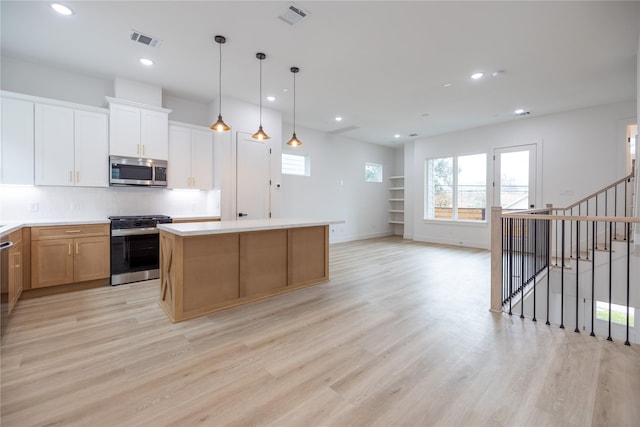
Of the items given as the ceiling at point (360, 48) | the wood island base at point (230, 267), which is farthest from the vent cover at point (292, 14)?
the wood island base at point (230, 267)

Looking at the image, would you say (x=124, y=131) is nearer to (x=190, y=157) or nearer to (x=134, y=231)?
(x=190, y=157)

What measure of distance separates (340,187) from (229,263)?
548 cm

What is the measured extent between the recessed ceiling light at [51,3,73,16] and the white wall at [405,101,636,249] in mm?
7813

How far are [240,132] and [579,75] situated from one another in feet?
18.1

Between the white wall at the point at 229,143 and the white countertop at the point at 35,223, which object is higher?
the white wall at the point at 229,143

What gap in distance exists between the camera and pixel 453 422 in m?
1.58

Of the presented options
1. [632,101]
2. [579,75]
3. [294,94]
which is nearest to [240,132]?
[294,94]

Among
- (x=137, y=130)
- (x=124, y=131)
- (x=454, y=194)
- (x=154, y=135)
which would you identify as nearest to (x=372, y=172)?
(x=454, y=194)

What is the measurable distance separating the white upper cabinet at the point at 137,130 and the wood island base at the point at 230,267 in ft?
6.31

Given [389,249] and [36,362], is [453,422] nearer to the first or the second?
[36,362]

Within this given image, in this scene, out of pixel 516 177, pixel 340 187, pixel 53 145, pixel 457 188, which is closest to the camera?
pixel 53 145

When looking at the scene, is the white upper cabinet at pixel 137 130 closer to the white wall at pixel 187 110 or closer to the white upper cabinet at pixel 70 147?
the white upper cabinet at pixel 70 147

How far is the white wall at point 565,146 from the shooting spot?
5.45 meters

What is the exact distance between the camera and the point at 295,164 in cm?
730
